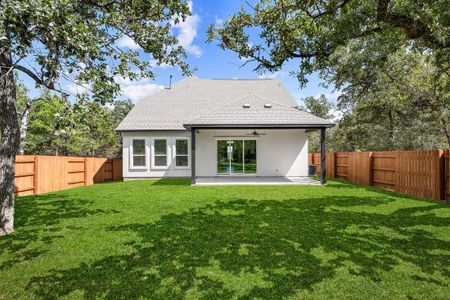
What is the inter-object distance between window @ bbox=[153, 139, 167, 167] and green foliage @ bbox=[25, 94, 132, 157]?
10.5 feet

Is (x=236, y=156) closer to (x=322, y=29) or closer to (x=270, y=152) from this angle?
(x=270, y=152)

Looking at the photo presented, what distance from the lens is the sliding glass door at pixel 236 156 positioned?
55.0 ft

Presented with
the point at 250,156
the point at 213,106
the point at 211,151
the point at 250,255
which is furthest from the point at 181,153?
the point at 250,255

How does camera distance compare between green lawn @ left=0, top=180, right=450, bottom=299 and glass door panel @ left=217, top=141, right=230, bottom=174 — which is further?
glass door panel @ left=217, top=141, right=230, bottom=174

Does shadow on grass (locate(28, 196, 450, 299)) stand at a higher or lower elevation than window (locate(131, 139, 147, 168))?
lower

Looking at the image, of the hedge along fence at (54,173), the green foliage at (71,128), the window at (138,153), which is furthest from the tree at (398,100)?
the hedge along fence at (54,173)

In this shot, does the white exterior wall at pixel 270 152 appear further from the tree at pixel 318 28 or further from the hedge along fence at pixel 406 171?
the tree at pixel 318 28

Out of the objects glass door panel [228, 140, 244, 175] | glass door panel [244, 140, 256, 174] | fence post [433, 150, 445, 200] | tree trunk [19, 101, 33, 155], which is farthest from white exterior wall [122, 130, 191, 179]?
fence post [433, 150, 445, 200]

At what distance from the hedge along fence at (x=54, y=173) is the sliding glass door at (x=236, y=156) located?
23.4 ft

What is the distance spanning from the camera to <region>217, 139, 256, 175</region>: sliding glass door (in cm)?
1677

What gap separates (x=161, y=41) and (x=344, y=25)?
15.9ft

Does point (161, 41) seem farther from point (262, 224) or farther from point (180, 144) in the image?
point (180, 144)

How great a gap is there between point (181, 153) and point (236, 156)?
3356 millimetres

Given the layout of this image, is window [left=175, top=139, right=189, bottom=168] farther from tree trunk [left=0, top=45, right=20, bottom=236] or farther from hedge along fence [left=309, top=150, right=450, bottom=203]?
tree trunk [left=0, top=45, right=20, bottom=236]
